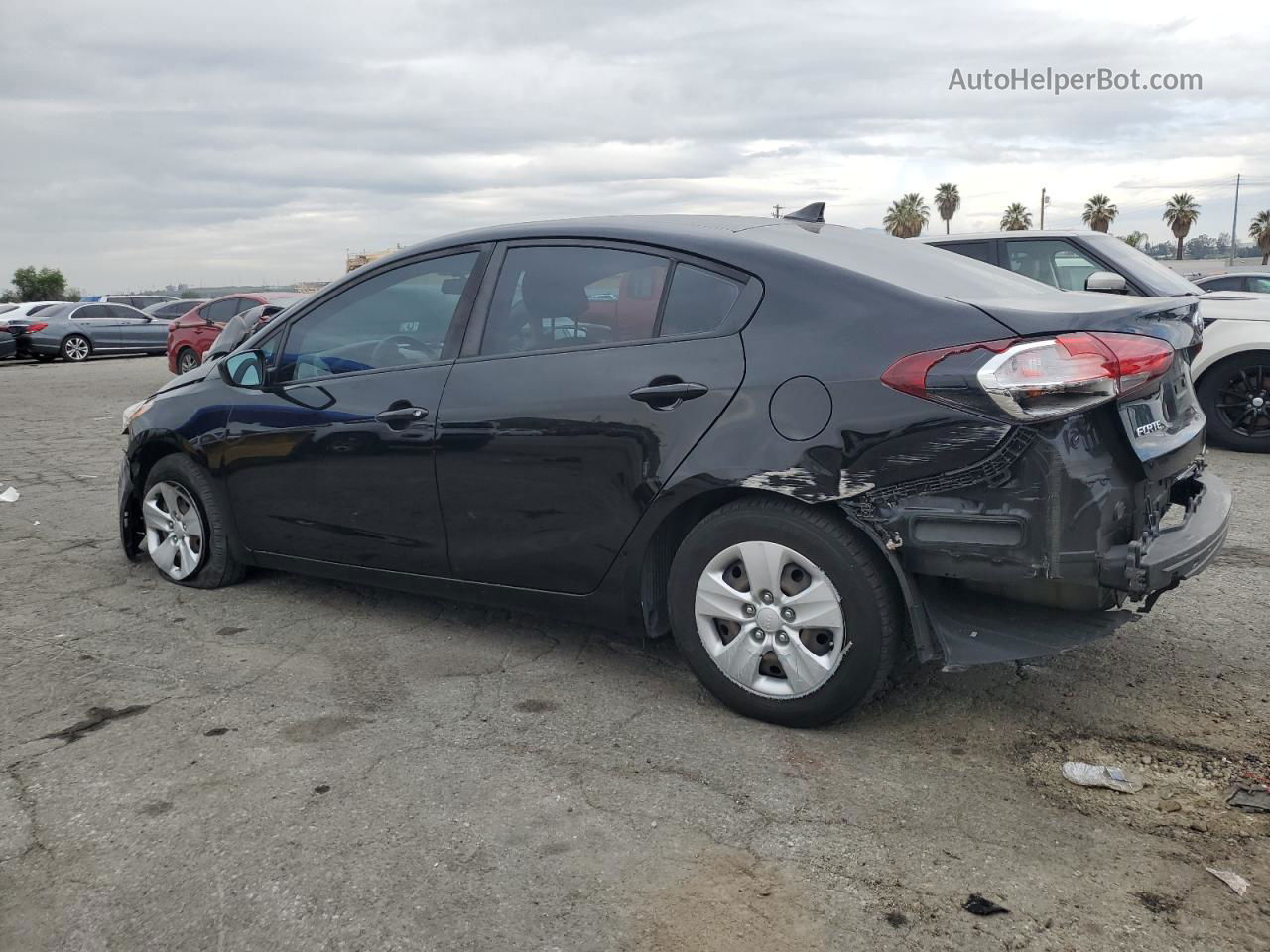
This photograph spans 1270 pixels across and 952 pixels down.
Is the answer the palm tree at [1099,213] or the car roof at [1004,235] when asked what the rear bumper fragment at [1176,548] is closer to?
the car roof at [1004,235]

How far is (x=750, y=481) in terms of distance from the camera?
132 inches

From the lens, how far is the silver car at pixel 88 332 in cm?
2594

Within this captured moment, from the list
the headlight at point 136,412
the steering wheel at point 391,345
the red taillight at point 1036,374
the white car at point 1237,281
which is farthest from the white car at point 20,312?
the red taillight at point 1036,374

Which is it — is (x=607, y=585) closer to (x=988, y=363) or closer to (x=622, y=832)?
(x=622, y=832)

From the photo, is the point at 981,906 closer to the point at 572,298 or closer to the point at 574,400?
the point at 574,400

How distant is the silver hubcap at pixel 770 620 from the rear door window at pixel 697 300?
2.45 feet

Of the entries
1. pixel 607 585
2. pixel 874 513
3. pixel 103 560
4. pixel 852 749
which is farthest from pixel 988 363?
pixel 103 560

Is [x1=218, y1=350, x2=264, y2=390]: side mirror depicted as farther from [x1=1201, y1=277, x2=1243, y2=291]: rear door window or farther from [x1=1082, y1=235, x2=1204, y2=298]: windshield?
[x1=1201, y1=277, x2=1243, y2=291]: rear door window

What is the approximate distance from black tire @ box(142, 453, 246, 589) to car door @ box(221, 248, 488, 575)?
19 cm

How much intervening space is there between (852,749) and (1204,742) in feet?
3.50

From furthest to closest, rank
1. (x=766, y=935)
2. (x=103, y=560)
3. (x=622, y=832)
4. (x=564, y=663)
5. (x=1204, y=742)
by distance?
(x=103, y=560)
(x=564, y=663)
(x=1204, y=742)
(x=622, y=832)
(x=766, y=935)

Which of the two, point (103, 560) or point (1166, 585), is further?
point (103, 560)

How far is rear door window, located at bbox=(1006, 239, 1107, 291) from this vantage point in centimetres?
815

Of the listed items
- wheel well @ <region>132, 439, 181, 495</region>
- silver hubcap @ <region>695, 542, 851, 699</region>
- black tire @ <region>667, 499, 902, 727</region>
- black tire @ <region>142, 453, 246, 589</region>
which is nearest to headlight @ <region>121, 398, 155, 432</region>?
wheel well @ <region>132, 439, 181, 495</region>
